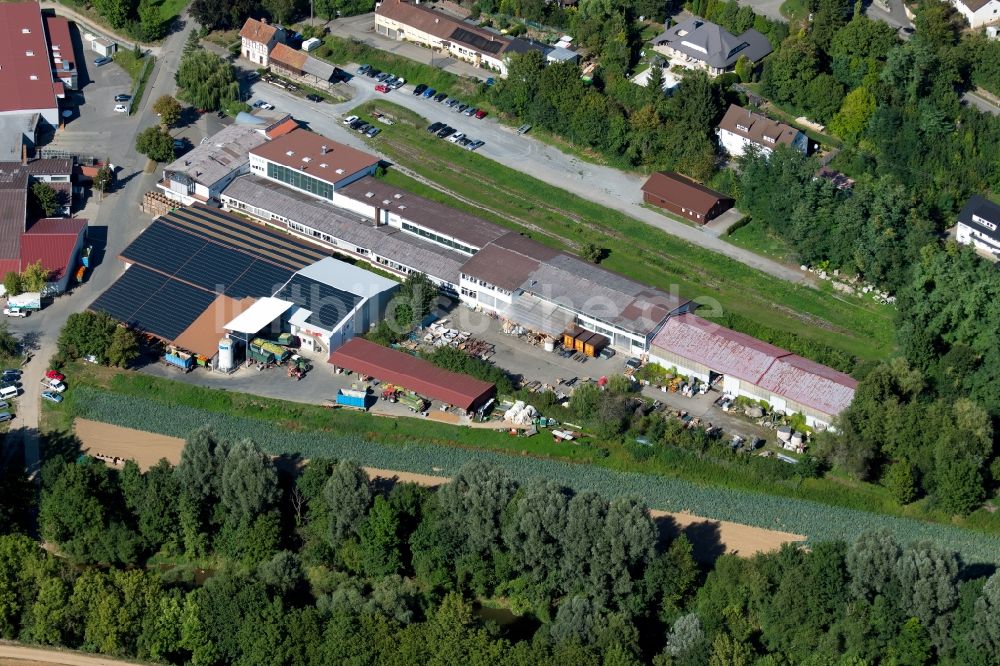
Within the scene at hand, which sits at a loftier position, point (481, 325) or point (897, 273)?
point (897, 273)

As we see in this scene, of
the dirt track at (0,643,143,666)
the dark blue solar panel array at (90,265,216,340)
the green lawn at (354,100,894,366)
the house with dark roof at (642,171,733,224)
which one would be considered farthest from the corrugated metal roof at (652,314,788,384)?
the dirt track at (0,643,143,666)

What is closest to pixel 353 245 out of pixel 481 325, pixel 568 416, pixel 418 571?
pixel 481 325

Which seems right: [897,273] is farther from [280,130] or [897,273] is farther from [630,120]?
[280,130]

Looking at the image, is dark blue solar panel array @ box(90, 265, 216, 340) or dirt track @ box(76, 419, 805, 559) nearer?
dirt track @ box(76, 419, 805, 559)

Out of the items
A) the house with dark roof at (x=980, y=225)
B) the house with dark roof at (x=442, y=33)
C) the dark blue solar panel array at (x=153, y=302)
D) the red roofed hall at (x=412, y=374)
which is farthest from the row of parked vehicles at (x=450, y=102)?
the house with dark roof at (x=980, y=225)

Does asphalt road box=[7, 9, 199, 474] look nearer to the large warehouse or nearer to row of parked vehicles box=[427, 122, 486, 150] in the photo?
row of parked vehicles box=[427, 122, 486, 150]
